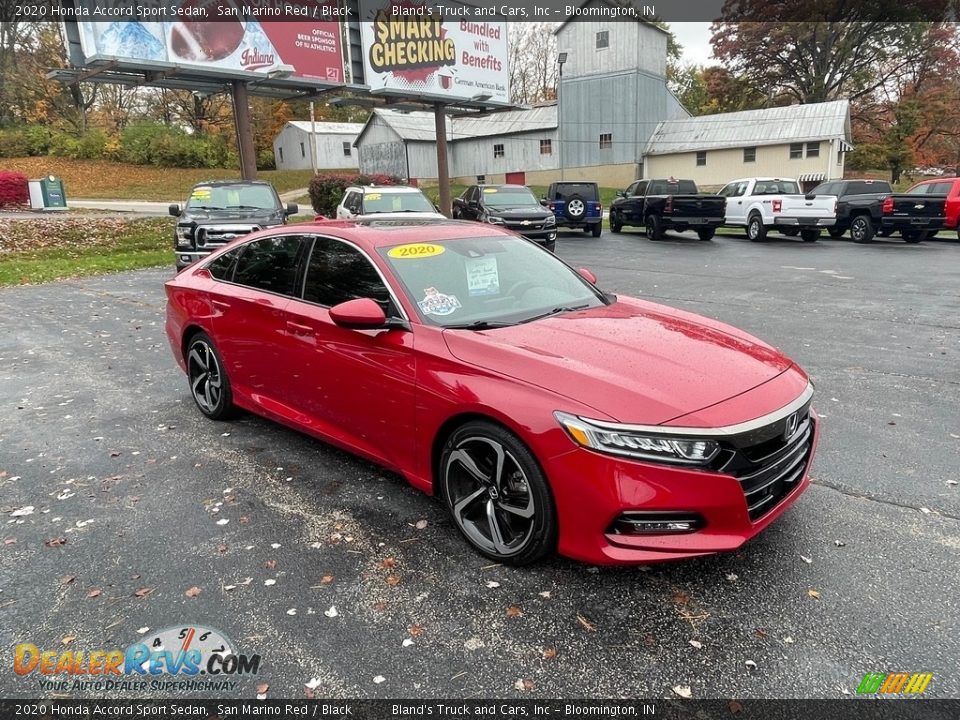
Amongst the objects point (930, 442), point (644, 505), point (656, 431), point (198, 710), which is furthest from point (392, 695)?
point (930, 442)

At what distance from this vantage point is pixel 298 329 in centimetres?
413

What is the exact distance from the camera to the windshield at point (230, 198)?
13.3 metres

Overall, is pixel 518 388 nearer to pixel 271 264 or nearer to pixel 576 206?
A: pixel 271 264

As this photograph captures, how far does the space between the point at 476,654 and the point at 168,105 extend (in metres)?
60.9

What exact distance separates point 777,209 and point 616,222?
5388mm

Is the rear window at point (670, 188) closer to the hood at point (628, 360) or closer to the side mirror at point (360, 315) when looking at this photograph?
the hood at point (628, 360)

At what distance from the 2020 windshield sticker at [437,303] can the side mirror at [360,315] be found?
24 cm

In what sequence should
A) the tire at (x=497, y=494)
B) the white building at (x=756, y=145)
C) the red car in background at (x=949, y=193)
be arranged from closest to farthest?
the tire at (x=497, y=494) → the red car in background at (x=949, y=193) → the white building at (x=756, y=145)

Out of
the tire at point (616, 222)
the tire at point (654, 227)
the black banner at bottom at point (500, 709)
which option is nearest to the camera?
the black banner at bottom at point (500, 709)

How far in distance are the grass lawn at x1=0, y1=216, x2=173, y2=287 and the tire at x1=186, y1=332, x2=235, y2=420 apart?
11.2 m

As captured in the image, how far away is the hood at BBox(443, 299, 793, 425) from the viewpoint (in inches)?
109

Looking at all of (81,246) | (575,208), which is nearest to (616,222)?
(575,208)

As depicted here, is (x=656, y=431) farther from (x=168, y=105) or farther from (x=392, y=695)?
(x=168, y=105)

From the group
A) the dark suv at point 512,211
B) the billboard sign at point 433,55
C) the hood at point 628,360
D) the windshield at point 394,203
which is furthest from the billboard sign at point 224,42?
the hood at point 628,360
